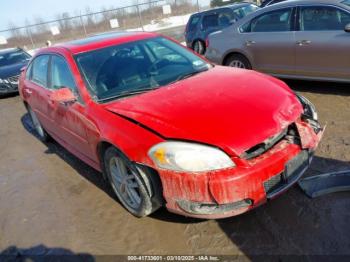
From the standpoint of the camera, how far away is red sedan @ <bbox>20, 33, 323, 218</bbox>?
2.79 m

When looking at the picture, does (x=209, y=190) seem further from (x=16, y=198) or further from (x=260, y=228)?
(x=16, y=198)

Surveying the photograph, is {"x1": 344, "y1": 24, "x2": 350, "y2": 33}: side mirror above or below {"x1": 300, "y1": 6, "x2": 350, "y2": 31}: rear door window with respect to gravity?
below

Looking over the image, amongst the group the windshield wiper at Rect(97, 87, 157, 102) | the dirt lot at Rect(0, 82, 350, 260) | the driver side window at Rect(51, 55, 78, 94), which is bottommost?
the dirt lot at Rect(0, 82, 350, 260)

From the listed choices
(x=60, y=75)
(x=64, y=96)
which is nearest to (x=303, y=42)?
(x=60, y=75)

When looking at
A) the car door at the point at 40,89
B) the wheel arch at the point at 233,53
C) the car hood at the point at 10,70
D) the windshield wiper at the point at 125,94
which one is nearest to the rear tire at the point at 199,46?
the wheel arch at the point at 233,53

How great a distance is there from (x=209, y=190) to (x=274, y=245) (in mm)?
684

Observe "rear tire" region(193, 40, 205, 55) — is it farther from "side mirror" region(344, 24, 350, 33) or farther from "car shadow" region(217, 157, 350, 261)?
"car shadow" region(217, 157, 350, 261)

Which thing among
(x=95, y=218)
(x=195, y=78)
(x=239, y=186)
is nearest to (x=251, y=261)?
(x=239, y=186)

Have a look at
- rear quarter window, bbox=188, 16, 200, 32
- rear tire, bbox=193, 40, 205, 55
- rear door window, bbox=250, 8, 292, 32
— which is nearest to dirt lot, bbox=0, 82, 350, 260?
rear door window, bbox=250, 8, 292, 32

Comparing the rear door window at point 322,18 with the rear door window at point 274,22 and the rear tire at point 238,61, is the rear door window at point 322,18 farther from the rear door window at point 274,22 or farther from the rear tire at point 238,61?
the rear tire at point 238,61

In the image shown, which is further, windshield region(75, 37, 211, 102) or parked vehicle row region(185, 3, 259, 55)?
parked vehicle row region(185, 3, 259, 55)

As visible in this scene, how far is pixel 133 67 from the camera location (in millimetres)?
3990

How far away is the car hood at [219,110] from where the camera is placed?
9.36 ft

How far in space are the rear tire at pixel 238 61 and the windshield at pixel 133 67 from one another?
9.39ft
